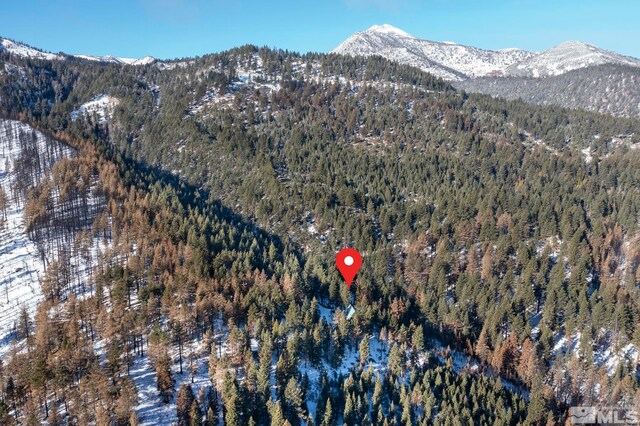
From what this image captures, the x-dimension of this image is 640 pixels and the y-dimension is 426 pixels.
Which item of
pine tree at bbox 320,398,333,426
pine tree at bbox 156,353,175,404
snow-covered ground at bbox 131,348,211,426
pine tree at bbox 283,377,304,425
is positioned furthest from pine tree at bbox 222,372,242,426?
pine tree at bbox 320,398,333,426

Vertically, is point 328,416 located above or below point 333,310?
below

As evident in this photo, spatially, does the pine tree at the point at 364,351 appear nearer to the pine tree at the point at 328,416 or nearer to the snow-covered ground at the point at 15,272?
the pine tree at the point at 328,416

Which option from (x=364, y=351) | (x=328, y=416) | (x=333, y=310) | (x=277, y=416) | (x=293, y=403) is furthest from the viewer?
(x=333, y=310)

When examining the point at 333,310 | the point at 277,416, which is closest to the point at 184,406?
the point at 277,416

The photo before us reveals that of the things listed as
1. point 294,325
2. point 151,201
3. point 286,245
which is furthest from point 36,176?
point 294,325

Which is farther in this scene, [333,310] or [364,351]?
[333,310]

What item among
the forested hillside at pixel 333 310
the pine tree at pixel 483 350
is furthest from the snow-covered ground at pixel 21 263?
the pine tree at pixel 483 350

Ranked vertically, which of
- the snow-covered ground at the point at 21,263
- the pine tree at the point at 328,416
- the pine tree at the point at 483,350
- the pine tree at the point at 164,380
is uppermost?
the snow-covered ground at the point at 21,263

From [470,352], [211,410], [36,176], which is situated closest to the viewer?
[211,410]

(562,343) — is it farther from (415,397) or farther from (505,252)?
(415,397)

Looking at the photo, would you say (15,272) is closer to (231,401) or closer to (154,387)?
(154,387)

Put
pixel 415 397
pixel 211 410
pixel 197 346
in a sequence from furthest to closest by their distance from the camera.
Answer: pixel 197 346 → pixel 415 397 → pixel 211 410
